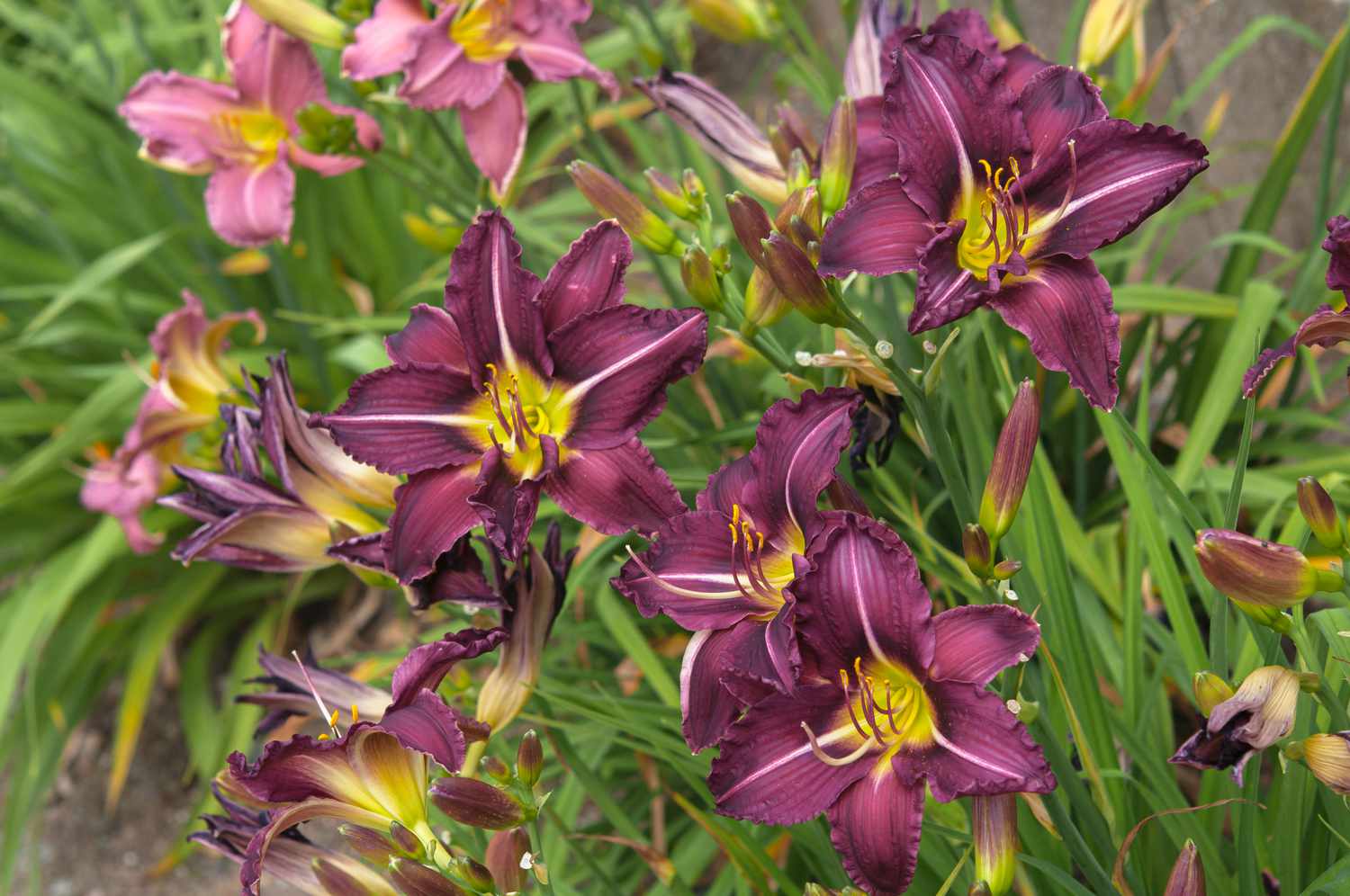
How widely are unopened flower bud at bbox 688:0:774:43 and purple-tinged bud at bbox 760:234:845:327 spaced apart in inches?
37.7

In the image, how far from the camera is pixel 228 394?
57.3 inches

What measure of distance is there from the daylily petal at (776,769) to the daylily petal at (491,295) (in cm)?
29

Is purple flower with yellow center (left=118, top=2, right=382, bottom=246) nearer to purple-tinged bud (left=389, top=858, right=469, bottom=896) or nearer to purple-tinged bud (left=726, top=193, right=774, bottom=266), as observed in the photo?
purple-tinged bud (left=726, top=193, right=774, bottom=266)

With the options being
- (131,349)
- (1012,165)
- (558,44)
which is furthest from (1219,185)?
(131,349)

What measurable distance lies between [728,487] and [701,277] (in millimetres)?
148

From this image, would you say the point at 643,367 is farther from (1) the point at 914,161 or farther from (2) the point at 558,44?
(2) the point at 558,44

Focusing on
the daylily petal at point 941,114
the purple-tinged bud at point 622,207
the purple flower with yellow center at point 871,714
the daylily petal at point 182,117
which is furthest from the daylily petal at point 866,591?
the daylily petal at point 182,117

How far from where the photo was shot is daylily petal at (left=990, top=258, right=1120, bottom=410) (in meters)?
0.74

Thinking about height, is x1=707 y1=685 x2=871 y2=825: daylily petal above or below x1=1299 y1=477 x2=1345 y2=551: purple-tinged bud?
below

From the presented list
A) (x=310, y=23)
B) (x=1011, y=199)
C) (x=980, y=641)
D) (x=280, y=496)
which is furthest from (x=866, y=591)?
(x=310, y=23)

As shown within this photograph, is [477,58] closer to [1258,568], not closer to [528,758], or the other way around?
[528,758]

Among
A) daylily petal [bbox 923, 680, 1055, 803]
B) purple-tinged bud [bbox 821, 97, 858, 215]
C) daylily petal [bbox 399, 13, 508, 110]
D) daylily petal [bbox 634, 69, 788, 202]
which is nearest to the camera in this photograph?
daylily petal [bbox 923, 680, 1055, 803]

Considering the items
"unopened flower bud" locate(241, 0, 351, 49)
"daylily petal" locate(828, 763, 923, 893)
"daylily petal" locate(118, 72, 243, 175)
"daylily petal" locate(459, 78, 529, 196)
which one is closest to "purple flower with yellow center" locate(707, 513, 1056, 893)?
"daylily petal" locate(828, 763, 923, 893)

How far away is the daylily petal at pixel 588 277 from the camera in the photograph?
0.83 metres
